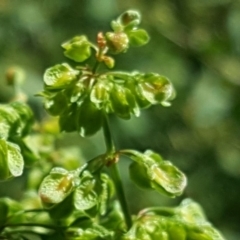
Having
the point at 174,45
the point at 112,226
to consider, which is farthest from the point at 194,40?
the point at 112,226

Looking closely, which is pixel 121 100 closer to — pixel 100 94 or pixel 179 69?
pixel 100 94

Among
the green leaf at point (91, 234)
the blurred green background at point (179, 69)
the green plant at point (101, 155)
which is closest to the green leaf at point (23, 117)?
the green plant at point (101, 155)

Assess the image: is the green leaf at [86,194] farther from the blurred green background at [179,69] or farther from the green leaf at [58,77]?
the blurred green background at [179,69]

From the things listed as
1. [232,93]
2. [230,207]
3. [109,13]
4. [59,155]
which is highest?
[109,13]

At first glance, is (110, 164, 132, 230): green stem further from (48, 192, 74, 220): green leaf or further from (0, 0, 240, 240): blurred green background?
(0, 0, 240, 240): blurred green background

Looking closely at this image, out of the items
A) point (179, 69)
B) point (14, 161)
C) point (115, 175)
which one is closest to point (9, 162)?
point (14, 161)

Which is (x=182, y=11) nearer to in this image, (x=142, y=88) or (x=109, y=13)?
(x=109, y=13)

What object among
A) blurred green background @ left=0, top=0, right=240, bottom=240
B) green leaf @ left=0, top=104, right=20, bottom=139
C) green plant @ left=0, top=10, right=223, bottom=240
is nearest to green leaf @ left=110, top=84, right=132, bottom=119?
green plant @ left=0, top=10, right=223, bottom=240

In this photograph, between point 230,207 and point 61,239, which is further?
point 230,207
